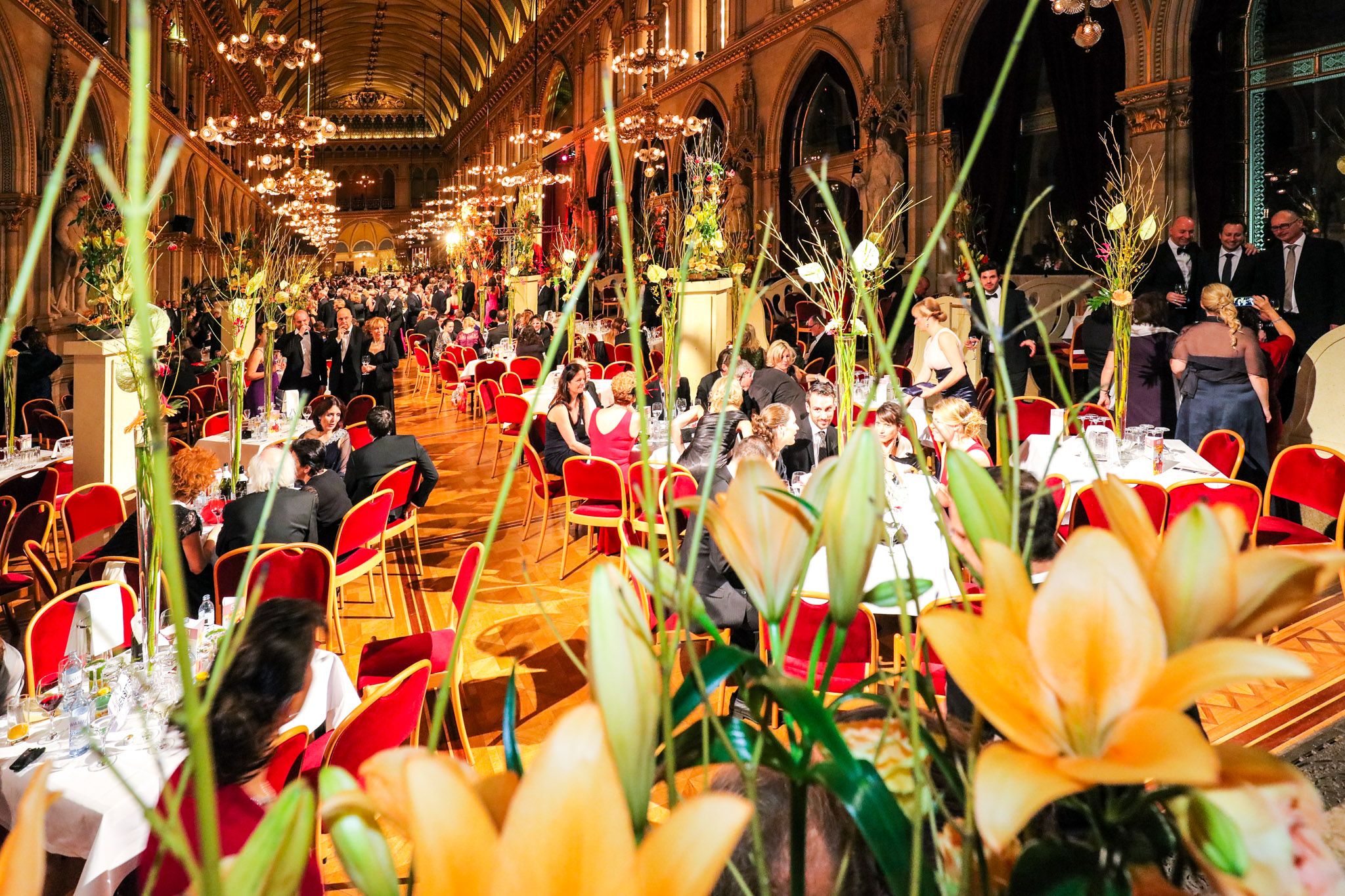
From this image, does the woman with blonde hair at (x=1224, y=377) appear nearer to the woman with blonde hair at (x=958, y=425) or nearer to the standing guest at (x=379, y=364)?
the woman with blonde hair at (x=958, y=425)

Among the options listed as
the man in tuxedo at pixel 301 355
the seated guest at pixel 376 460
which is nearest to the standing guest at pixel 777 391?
the seated guest at pixel 376 460

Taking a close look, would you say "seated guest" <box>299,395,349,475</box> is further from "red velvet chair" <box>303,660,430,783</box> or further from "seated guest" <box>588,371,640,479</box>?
"red velvet chair" <box>303,660,430,783</box>

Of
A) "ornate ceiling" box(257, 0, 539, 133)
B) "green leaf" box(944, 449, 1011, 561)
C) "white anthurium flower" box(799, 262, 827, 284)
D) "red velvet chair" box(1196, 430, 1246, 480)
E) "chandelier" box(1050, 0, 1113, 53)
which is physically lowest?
"red velvet chair" box(1196, 430, 1246, 480)

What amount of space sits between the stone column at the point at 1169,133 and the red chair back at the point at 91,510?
9161 millimetres

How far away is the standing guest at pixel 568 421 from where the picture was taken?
20.3 feet

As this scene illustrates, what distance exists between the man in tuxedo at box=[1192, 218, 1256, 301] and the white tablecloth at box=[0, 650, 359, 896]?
7748 millimetres

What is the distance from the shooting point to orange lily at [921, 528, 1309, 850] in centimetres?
39

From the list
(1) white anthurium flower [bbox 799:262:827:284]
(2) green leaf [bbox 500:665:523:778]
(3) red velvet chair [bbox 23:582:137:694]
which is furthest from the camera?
(1) white anthurium flower [bbox 799:262:827:284]

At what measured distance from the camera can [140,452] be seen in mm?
2586

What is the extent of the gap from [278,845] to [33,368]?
29.9 feet

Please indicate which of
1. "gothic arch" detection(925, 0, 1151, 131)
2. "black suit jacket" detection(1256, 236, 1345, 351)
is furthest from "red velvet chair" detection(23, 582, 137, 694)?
"gothic arch" detection(925, 0, 1151, 131)

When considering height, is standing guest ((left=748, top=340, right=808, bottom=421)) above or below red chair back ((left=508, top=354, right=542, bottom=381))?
below

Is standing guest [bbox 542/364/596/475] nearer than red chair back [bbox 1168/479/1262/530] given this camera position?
No

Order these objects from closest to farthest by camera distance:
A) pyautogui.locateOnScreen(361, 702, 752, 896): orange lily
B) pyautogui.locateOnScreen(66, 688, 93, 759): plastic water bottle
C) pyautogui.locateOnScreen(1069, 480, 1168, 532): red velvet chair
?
pyautogui.locateOnScreen(361, 702, 752, 896): orange lily < pyautogui.locateOnScreen(66, 688, 93, 759): plastic water bottle < pyautogui.locateOnScreen(1069, 480, 1168, 532): red velvet chair
